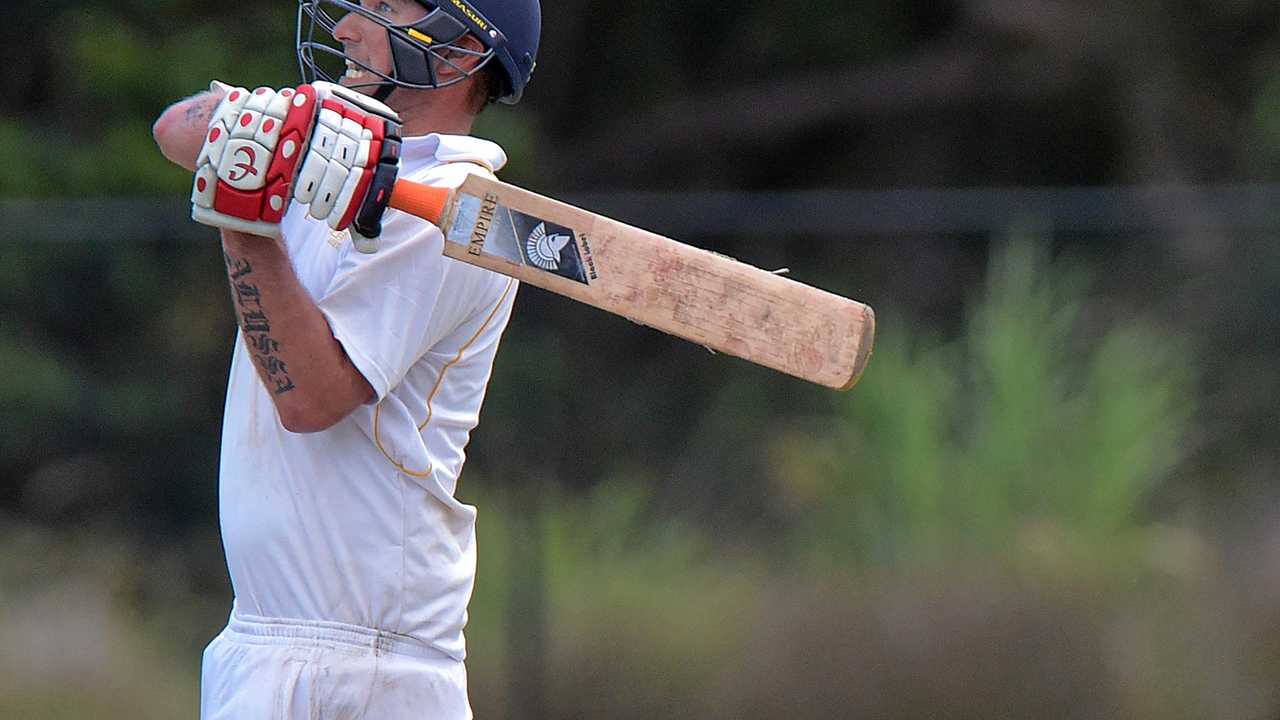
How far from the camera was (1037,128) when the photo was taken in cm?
980

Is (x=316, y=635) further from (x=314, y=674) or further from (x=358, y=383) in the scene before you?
(x=358, y=383)

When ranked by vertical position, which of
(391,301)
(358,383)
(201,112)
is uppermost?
(201,112)

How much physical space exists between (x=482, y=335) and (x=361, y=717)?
0.61m

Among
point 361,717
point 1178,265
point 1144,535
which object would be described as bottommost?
point 361,717

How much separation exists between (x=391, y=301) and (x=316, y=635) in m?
0.52

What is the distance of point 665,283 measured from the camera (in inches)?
94.3

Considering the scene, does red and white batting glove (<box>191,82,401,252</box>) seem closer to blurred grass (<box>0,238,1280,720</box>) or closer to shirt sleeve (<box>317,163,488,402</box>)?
shirt sleeve (<box>317,163,488,402</box>)

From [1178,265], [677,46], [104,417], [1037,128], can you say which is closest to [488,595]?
[104,417]

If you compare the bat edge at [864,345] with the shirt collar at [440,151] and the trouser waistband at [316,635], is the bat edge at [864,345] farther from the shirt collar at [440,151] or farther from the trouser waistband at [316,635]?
the trouser waistband at [316,635]

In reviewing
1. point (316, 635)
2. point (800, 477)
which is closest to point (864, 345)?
point (316, 635)

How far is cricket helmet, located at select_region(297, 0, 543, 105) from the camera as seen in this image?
8.43 feet

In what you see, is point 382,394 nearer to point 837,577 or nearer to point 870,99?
point 837,577

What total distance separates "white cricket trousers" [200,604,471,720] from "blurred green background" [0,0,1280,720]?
9.06 feet

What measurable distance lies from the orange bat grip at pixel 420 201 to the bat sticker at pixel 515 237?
27 mm
